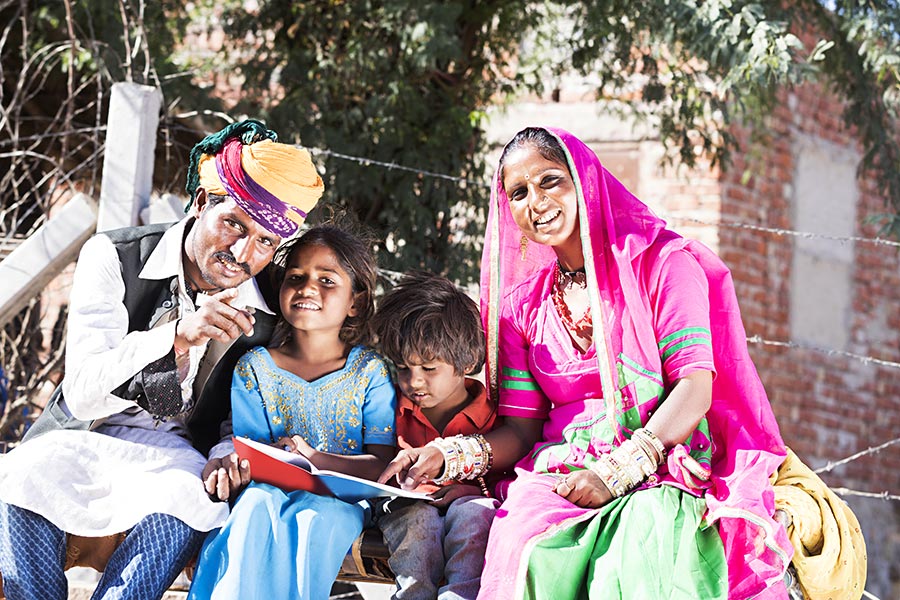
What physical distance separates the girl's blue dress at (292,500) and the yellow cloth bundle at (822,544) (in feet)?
3.53

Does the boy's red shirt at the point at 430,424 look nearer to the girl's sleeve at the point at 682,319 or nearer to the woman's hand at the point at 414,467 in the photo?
the woman's hand at the point at 414,467

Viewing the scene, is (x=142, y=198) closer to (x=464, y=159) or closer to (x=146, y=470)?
(x=146, y=470)

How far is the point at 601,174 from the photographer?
2812 millimetres

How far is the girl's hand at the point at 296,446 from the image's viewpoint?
2727 mm

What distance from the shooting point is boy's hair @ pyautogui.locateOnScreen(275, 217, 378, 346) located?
116 inches

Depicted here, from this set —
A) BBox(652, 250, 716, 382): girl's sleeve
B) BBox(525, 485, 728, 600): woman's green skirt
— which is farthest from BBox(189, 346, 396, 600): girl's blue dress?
BBox(652, 250, 716, 382): girl's sleeve

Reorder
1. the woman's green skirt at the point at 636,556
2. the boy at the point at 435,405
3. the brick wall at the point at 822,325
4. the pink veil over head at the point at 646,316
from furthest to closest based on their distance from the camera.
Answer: the brick wall at the point at 822,325
the pink veil over head at the point at 646,316
the boy at the point at 435,405
the woman's green skirt at the point at 636,556

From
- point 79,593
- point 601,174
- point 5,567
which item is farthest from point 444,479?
point 79,593

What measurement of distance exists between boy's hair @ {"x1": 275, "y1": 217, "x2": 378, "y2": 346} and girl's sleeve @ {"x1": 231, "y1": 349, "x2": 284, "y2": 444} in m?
0.30

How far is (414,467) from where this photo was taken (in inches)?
105

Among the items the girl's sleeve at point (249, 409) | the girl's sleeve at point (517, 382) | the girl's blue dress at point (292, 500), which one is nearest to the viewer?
the girl's blue dress at point (292, 500)

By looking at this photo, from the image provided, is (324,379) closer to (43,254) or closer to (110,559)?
(110,559)

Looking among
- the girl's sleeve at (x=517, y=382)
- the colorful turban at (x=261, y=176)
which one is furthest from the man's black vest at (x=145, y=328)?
the girl's sleeve at (x=517, y=382)

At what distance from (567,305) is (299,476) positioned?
90cm
